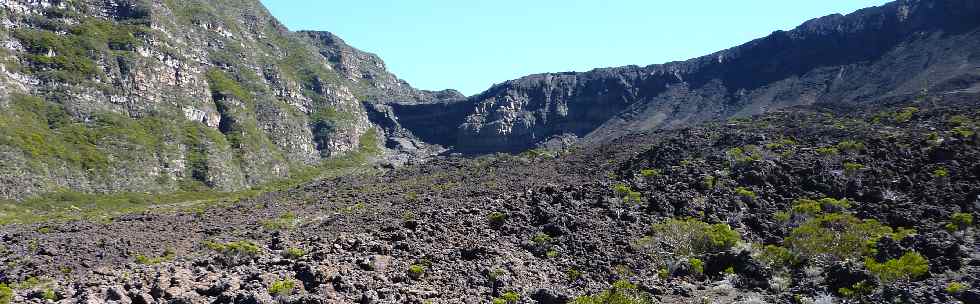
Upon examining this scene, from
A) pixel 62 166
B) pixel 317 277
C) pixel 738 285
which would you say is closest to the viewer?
pixel 317 277

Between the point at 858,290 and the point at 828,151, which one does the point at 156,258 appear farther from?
the point at 828,151

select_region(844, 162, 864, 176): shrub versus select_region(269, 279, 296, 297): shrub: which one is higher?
select_region(269, 279, 296, 297): shrub

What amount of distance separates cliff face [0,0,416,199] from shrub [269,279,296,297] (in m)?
72.4

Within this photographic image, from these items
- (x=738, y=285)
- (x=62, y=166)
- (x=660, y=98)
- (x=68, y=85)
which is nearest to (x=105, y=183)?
(x=62, y=166)

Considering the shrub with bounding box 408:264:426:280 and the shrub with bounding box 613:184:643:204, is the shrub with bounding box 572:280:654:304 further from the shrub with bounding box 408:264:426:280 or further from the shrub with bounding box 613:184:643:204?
the shrub with bounding box 613:184:643:204

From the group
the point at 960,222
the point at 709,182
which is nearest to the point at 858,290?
the point at 960,222

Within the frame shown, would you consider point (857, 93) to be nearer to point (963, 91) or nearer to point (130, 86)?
point (963, 91)

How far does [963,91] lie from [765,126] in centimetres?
2470

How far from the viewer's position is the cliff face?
9556 centimetres

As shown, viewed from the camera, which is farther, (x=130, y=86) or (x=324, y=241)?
(x=130, y=86)

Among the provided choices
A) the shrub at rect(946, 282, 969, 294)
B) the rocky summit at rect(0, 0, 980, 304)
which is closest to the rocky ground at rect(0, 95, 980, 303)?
the shrub at rect(946, 282, 969, 294)

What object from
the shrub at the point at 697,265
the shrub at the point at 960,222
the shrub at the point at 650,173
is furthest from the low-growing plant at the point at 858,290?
the shrub at the point at 650,173

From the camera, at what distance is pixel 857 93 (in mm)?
102062

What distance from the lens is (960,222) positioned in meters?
31.5
